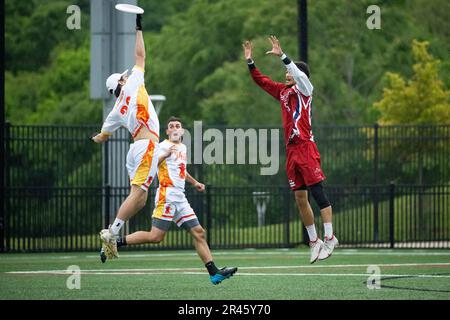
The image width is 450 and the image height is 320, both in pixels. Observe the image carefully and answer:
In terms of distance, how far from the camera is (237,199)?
25.3 metres

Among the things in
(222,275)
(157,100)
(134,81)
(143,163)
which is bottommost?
(222,275)

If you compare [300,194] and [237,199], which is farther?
[237,199]

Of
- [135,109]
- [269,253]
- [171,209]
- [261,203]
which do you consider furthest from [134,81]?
[261,203]

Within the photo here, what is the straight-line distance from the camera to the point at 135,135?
48.1 feet

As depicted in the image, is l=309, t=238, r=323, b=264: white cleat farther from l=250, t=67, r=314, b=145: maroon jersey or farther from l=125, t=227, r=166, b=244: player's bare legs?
l=125, t=227, r=166, b=244: player's bare legs

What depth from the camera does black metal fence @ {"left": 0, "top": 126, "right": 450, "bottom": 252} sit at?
933 inches

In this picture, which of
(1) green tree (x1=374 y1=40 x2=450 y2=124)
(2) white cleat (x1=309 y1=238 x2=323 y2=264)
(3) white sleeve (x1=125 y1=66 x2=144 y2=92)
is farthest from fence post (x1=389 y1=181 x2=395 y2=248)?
(3) white sleeve (x1=125 y1=66 x2=144 y2=92)

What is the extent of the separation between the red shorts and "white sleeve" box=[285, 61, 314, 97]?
715 millimetres

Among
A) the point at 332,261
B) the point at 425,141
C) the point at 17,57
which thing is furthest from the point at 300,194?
the point at 17,57

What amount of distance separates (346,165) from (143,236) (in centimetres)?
1172

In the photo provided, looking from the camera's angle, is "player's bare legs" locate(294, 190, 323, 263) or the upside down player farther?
"player's bare legs" locate(294, 190, 323, 263)

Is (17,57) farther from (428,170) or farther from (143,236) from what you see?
(143,236)

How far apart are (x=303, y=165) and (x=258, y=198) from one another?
9.85 meters

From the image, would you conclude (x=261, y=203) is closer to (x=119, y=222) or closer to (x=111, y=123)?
(x=111, y=123)
